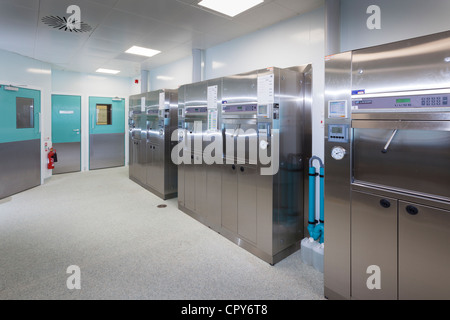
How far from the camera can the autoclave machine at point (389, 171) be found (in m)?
1.72

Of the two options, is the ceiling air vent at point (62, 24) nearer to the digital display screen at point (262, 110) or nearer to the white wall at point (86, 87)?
the digital display screen at point (262, 110)

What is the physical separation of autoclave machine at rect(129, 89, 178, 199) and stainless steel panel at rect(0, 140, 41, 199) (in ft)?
7.42

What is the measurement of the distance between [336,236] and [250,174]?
121cm

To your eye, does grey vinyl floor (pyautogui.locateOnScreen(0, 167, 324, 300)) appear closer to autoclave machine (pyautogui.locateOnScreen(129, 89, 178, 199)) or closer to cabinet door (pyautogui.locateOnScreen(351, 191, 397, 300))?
cabinet door (pyautogui.locateOnScreen(351, 191, 397, 300))

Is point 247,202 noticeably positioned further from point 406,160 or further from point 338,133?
point 406,160

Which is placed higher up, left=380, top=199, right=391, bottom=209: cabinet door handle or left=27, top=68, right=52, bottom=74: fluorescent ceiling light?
left=27, top=68, right=52, bottom=74: fluorescent ceiling light

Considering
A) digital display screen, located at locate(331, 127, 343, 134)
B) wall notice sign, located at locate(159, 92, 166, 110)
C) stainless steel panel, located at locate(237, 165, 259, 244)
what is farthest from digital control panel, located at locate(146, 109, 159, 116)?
digital display screen, located at locate(331, 127, 343, 134)

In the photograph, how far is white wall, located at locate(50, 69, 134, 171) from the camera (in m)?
7.57

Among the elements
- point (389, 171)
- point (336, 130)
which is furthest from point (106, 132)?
point (389, 171)

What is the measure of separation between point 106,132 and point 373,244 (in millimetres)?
8325

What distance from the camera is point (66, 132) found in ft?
25.2

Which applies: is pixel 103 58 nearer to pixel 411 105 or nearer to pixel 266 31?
pixel 266 31

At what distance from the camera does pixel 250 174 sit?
3.11 metres
